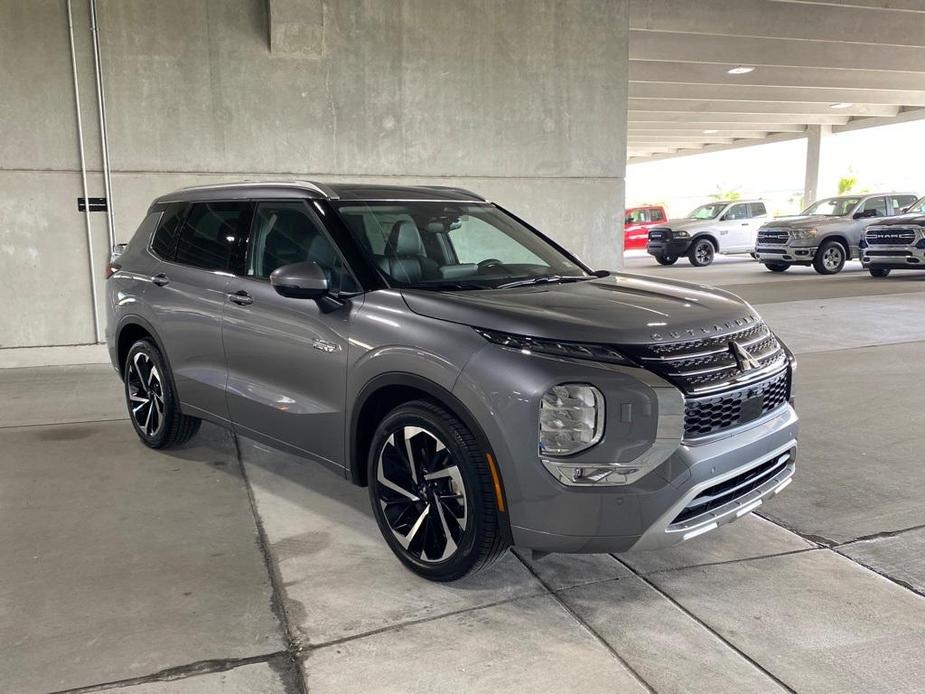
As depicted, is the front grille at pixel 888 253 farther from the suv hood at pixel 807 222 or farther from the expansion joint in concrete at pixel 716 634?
the expansion joint in concrete at pixel 716 634

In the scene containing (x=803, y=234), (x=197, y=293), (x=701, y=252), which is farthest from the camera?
(x=701, y=252)

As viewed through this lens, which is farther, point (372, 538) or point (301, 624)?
point (372, 538)

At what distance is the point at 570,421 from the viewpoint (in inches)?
114

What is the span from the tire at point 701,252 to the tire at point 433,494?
19.4 metres

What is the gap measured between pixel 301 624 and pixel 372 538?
0.86 metres

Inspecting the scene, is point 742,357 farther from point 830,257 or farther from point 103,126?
point 830,257

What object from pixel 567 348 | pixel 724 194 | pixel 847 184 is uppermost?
pixel 847 184

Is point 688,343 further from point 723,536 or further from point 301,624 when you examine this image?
point 301,624

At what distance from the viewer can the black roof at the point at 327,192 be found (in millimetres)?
4105

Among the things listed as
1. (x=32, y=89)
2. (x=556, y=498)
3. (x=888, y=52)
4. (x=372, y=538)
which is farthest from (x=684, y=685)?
(x=888, y=52)

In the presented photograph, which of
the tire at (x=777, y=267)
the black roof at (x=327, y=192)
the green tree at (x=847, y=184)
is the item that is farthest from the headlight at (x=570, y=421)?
the green tree at (x=847, y=184)

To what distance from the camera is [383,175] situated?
904 centimetres

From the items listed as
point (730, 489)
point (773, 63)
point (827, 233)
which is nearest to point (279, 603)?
point (730, 489)

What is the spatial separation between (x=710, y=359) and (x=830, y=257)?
1678 centimetres
